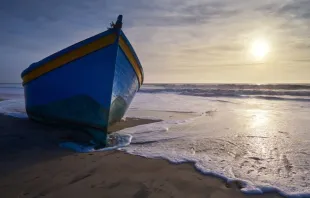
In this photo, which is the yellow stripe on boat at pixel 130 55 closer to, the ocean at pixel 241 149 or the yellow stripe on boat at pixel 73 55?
the yellow stripe on boat at pixel 73 55

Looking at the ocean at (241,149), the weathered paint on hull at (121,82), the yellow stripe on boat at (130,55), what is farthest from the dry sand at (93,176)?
the yellow stripe on boat at (130,55)

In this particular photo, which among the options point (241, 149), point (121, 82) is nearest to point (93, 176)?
point (121, 82)

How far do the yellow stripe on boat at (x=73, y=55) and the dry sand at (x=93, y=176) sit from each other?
4.87ft

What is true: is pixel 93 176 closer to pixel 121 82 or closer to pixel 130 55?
pixel 121 82

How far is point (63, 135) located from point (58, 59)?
1.41 metres

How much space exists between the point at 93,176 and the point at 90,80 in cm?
186

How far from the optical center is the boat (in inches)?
153

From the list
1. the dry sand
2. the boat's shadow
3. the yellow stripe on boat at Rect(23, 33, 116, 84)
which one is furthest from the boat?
the dry sand

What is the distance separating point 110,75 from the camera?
3885mm

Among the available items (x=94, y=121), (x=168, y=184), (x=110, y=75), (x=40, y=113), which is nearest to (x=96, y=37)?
(x=110, y=75)

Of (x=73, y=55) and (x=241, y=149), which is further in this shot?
(x=73, y=55)

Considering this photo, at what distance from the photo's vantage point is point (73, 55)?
409cm

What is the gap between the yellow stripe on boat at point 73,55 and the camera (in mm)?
3864

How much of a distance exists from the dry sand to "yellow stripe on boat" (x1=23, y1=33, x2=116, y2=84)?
149 centimetres
